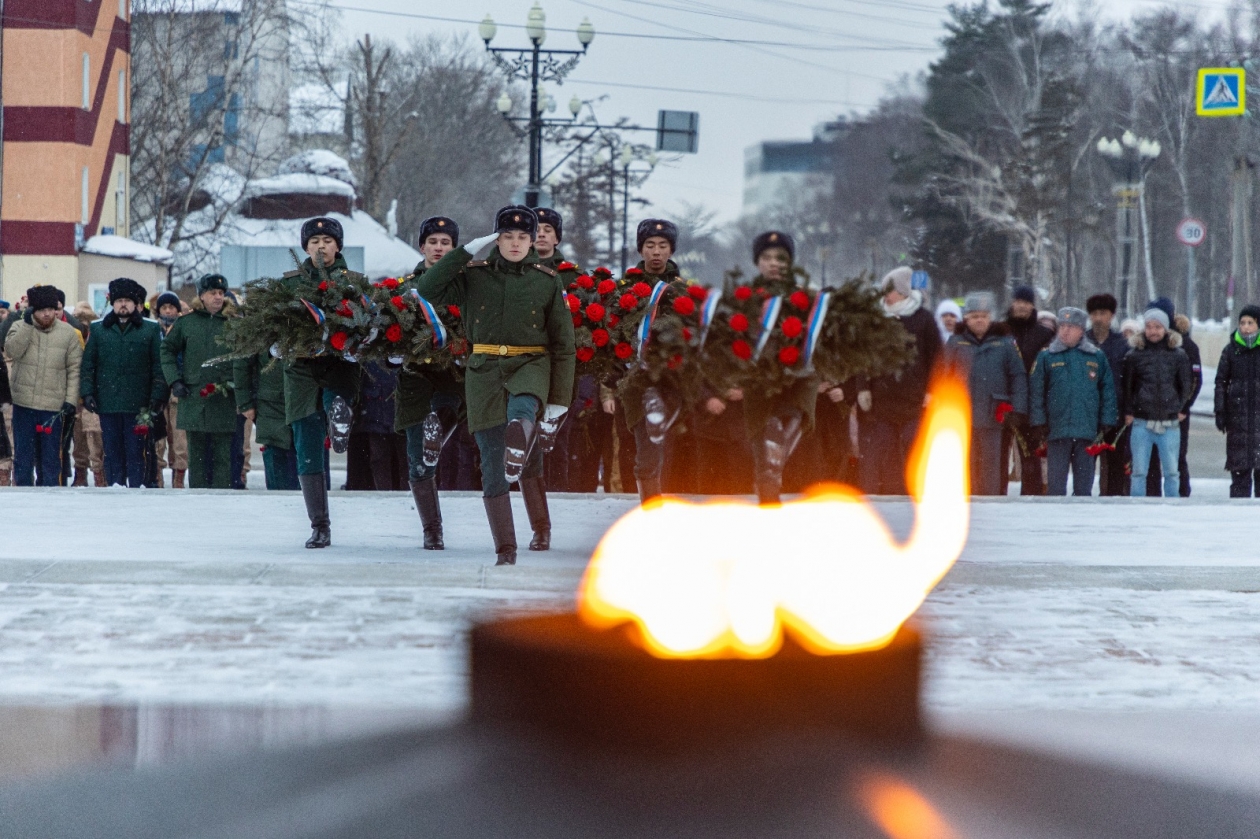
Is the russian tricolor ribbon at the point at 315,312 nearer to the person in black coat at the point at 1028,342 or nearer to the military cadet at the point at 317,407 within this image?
the military cadet at the point at 317,407

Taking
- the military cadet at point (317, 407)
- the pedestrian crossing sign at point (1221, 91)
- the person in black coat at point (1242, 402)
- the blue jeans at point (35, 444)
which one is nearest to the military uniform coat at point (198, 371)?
the blue jeans at point (35, 444)

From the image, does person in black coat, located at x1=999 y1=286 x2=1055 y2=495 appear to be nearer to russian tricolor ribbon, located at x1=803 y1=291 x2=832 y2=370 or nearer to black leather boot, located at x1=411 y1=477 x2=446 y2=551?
russian tricolor ribbon, located at x1=803 y1=291 x2=832 y2=370

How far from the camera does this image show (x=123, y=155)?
44.0m

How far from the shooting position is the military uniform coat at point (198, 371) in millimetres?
14805

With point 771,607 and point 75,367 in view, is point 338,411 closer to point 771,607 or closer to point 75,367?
point 771,607

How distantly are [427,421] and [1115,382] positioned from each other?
7.72 meters

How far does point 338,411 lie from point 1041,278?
190ft

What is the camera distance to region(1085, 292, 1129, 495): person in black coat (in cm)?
1584

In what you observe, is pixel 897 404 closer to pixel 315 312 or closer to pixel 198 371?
pixel 198 371

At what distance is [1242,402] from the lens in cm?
1594

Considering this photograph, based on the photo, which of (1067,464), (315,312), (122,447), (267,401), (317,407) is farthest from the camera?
(122,447)

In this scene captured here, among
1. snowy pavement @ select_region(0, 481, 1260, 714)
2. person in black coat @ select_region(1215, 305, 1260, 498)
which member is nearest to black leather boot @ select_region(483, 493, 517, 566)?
snowy pavement @ select_region(0, 481, 1260, 714)

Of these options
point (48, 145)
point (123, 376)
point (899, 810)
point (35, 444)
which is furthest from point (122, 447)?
point (48, 145)

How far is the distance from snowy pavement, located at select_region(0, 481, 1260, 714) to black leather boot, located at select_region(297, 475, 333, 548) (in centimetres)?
14
